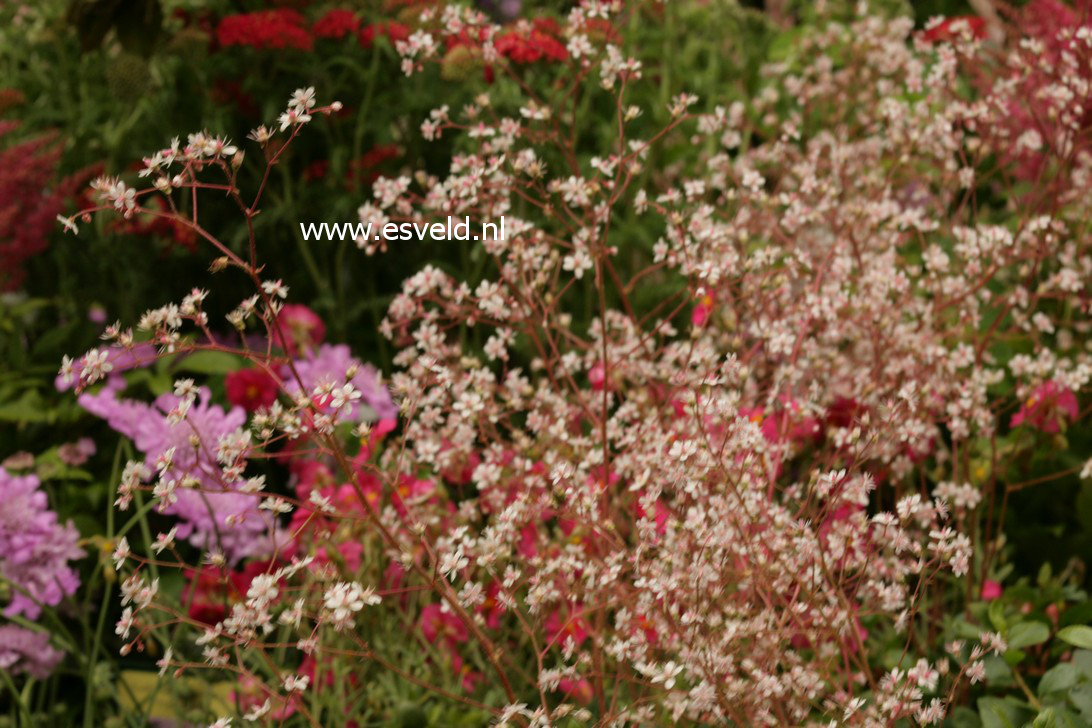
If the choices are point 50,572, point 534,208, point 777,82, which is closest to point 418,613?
point 50,572

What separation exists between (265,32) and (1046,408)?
1.42 meters

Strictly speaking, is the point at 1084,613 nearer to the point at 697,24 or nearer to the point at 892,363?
the point at 892,363

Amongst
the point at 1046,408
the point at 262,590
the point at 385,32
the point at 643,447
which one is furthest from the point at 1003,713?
the point at 385,32

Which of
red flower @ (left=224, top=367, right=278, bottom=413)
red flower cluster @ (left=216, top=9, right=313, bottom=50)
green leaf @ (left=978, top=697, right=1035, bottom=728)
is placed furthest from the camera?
red flower cluster @ (left=216, top=9, right=313, bottom=50)

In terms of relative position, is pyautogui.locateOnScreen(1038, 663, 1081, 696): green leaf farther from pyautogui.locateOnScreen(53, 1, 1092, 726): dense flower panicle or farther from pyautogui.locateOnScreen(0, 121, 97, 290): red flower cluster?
pyautogui.locateOnScreen(0, 121, 97, 290): red flower cluster

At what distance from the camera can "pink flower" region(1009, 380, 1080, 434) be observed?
1.58 meters

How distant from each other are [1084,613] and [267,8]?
1.89 m

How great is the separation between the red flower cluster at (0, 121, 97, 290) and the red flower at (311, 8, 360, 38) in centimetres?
50

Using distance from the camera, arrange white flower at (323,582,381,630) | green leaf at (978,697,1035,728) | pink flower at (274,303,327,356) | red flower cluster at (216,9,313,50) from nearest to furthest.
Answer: white flower at (323,582,381,630), green leaf at (978,697,1035,728), pink flower at (274,303,327,356), red flower cluster at (216,9,313,50)

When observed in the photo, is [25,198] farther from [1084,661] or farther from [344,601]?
[1084,661]

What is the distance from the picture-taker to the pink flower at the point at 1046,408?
1577 mm

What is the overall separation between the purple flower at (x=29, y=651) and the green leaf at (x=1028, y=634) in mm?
1211

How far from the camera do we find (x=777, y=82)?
2707mm

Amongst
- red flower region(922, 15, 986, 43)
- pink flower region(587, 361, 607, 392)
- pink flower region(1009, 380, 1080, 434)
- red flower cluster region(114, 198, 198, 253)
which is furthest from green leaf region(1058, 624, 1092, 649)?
red flower cluster region(114, 198, 198, 253)
